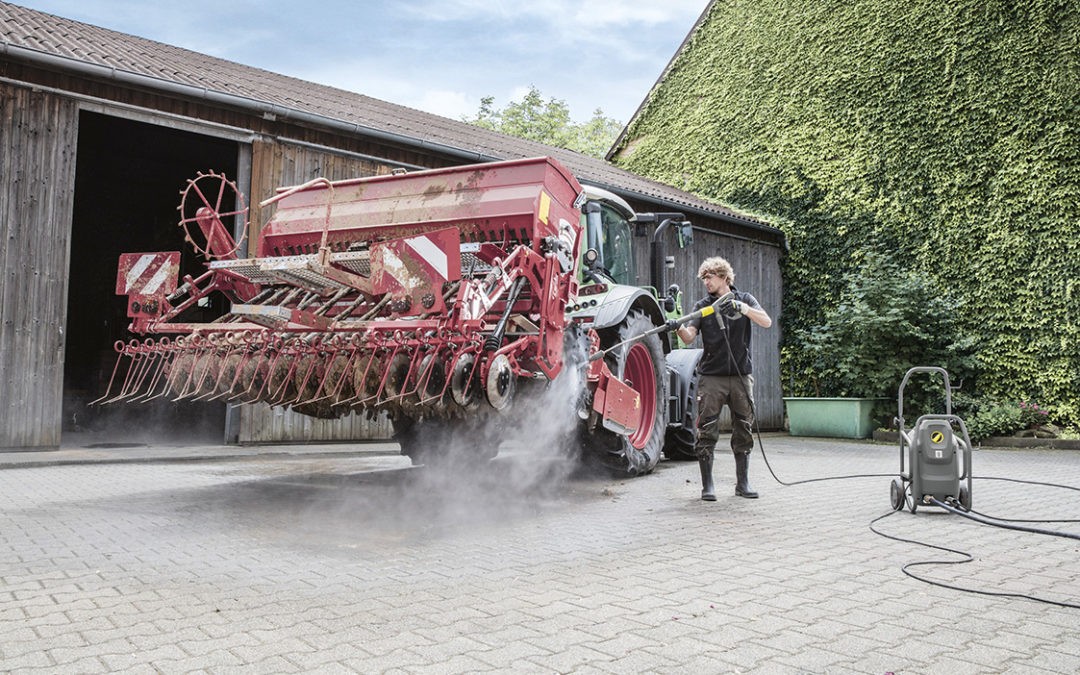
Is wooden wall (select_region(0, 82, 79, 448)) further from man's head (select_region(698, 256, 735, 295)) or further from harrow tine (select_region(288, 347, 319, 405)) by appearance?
man's head (select_region(698, 256, 735, 295))

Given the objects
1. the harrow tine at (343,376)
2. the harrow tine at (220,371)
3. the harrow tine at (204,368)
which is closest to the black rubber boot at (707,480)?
the harrow tine at (343,376)

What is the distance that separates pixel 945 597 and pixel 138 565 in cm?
344

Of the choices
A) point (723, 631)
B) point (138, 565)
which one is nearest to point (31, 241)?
point (138, 565)

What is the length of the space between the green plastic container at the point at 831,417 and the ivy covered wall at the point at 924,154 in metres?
1.59

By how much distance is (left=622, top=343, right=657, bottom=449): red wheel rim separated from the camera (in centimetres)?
690

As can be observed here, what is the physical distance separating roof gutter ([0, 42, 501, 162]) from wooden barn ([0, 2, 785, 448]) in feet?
0.06

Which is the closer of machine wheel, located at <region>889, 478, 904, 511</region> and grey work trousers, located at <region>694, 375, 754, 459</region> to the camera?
machine wheel, located at <region>889, 478, 904, 511</region>

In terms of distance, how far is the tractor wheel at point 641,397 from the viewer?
6.31m

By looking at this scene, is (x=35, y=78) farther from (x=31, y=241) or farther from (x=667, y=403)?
(x=667, y=403)

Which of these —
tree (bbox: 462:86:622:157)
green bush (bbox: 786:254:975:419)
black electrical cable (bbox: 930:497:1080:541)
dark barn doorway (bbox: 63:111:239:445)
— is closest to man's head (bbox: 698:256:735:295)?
black electrical cable (bbox: 930:497:1080:541)

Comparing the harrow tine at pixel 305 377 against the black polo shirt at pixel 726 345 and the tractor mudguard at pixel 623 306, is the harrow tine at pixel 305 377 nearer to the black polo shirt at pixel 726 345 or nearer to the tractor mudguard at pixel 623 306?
the tractor mudguard at pixel 623 306

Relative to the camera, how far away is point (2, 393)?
8.00m

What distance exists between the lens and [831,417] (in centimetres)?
1361

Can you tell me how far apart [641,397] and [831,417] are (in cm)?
769
